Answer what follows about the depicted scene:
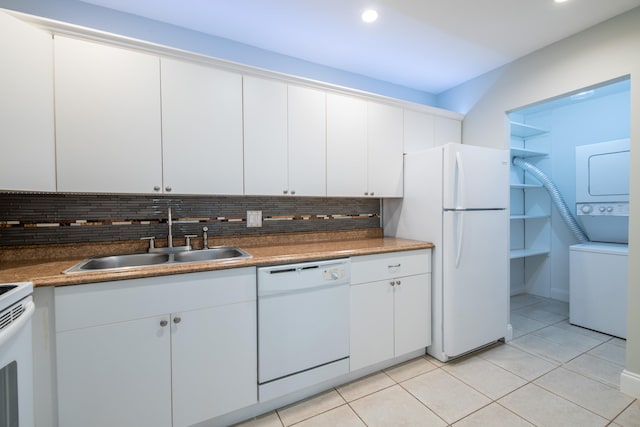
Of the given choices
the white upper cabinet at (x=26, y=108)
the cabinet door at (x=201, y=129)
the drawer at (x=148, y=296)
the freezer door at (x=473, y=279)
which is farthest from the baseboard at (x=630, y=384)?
the white upper cabinet at (x=26, y=108)

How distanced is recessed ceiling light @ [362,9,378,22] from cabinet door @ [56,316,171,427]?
2274 millimetres

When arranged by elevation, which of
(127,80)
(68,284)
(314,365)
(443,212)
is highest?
(127,80)

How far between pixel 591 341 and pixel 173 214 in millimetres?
3798

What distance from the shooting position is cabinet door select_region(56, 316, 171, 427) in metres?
1.26

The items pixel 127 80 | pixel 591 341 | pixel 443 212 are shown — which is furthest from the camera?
pixel 591 341

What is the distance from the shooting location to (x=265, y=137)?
2.03m

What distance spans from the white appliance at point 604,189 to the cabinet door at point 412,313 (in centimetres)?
231

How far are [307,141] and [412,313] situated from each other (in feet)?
5.24

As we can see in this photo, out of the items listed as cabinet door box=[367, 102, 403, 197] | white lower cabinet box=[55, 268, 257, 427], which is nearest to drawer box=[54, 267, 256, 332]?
white lower cabinet box=[55, 268, 257, 427]

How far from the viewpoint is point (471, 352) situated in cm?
240

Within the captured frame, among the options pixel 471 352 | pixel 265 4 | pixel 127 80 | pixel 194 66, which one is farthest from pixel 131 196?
pixel 471 352

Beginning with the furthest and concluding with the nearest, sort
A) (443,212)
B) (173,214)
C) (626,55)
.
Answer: (443,212) → (173,214) → (626,55)

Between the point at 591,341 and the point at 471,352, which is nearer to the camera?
the point at 471,352

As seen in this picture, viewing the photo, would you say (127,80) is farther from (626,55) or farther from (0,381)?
(626,55)
